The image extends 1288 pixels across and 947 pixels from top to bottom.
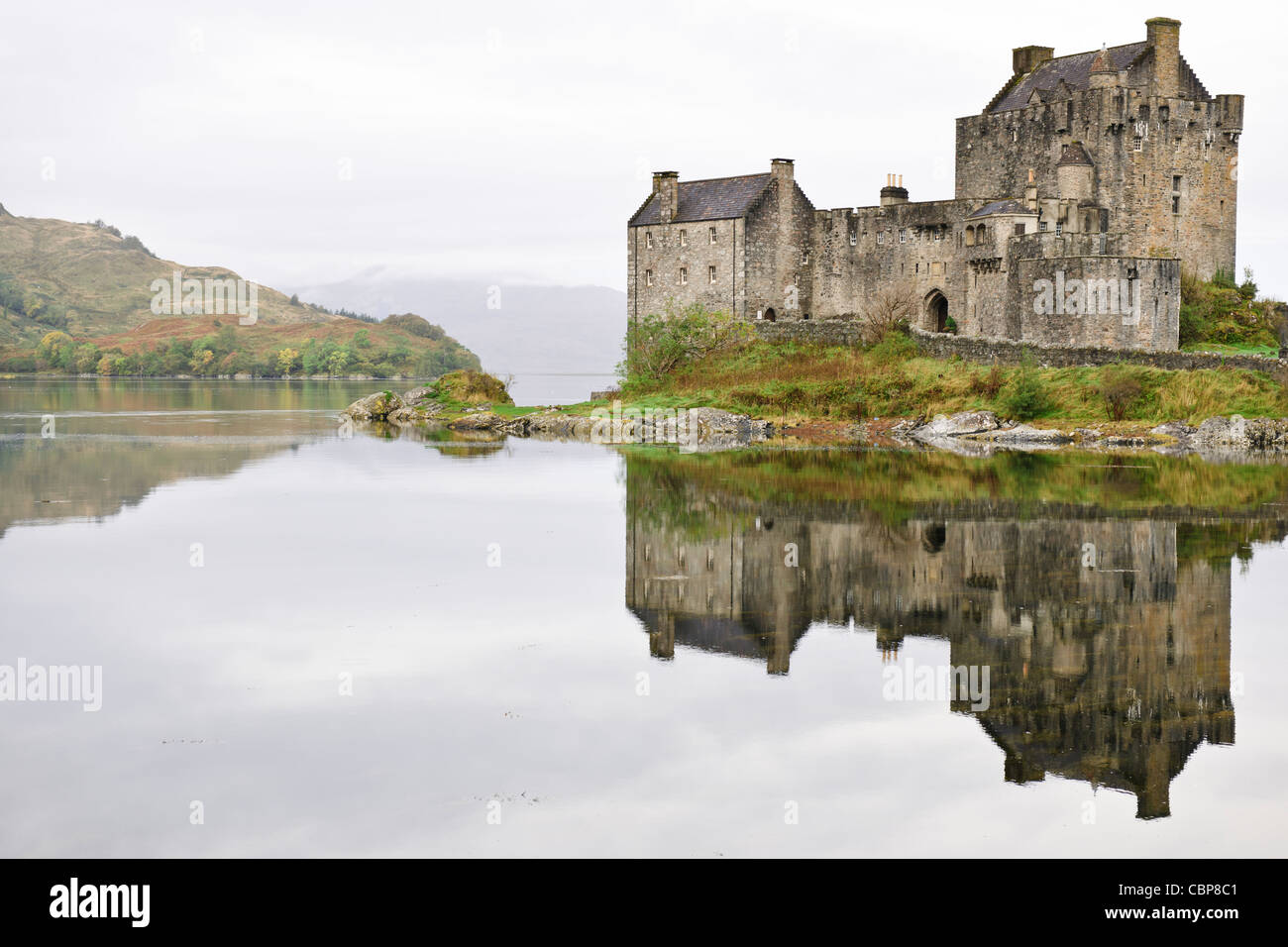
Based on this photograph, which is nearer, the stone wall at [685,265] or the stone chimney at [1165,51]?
the stone chimney at [1165,51]

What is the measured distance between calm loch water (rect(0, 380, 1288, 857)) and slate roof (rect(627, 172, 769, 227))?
1324 inches

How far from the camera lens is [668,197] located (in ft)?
204

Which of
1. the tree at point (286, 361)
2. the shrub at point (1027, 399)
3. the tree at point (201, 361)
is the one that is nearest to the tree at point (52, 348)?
the tree at point (201, 361)

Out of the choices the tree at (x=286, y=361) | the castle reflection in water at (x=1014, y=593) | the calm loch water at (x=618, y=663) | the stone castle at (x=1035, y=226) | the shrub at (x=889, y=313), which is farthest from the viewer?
the tree at (x=286, y=361)

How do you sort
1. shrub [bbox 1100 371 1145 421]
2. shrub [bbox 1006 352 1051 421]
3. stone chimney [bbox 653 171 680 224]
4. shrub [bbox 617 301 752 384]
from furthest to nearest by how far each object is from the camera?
stone chimney [bbox 653 171 680 224], shrub [bbox 617 301 752 384], shrub [bbox 1006 352 1051 421], shrub [bbox 1100 371 1145 421]

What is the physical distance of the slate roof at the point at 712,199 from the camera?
196 ft

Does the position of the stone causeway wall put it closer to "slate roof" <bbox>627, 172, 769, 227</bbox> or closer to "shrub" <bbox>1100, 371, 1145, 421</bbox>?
"shrub" <bbox>1100, 371, 1145, 421</bbox>

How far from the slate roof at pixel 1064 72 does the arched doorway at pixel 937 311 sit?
790 centimetres

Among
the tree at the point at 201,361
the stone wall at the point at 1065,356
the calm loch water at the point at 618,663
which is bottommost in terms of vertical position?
the calm loch water at the point at 618,663

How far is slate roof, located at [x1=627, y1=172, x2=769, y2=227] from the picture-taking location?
59.8m

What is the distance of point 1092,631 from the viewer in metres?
14.7

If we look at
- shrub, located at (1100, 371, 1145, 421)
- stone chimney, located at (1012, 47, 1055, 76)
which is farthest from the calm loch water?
stone chimney, located at (1012, 47, 1055, 76)

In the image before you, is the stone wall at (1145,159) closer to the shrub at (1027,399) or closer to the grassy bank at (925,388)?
the grassy bank at (925,388)

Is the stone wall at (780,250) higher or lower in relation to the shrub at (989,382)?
higher
